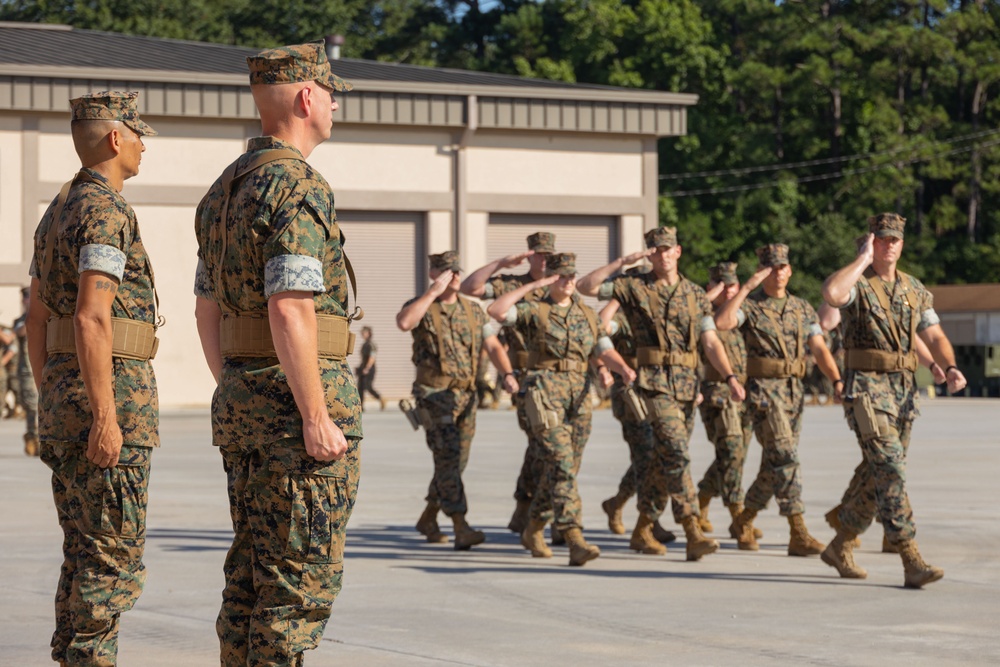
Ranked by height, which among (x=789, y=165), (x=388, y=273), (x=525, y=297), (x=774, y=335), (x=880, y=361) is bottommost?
(x=880, y=361)

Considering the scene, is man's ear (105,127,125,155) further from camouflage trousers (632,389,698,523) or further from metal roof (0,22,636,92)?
metal roof (0,22,636,92)

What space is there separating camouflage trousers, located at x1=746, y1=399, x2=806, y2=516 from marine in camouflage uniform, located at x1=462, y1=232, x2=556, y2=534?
150cm

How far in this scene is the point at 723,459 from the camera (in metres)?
12.3

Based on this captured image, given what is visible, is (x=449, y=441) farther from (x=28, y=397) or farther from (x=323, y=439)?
(x=28, y=397)

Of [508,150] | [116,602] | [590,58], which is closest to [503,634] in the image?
[116,602]

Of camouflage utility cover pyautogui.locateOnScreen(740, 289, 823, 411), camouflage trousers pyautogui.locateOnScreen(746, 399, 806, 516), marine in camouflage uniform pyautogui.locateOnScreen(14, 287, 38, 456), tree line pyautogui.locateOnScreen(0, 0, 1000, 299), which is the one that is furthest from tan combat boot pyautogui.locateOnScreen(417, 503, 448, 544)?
tree line pyautogui.locateOnScreen(0, 0, 1000, 299)

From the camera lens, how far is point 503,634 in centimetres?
816

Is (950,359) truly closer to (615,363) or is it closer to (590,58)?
(615,363)

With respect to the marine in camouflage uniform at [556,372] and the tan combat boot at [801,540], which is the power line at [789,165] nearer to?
the marine in camouflage uniform at [556,372]

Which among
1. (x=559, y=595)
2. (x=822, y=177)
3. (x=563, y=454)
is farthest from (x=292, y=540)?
(x=822, y=177)

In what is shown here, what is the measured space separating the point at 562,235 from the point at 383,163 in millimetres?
3934

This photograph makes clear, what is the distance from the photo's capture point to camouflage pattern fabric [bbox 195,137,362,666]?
5.15 metres

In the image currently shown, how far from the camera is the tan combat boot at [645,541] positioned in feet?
37.2

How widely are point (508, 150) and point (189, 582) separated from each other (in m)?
→ 25.0
